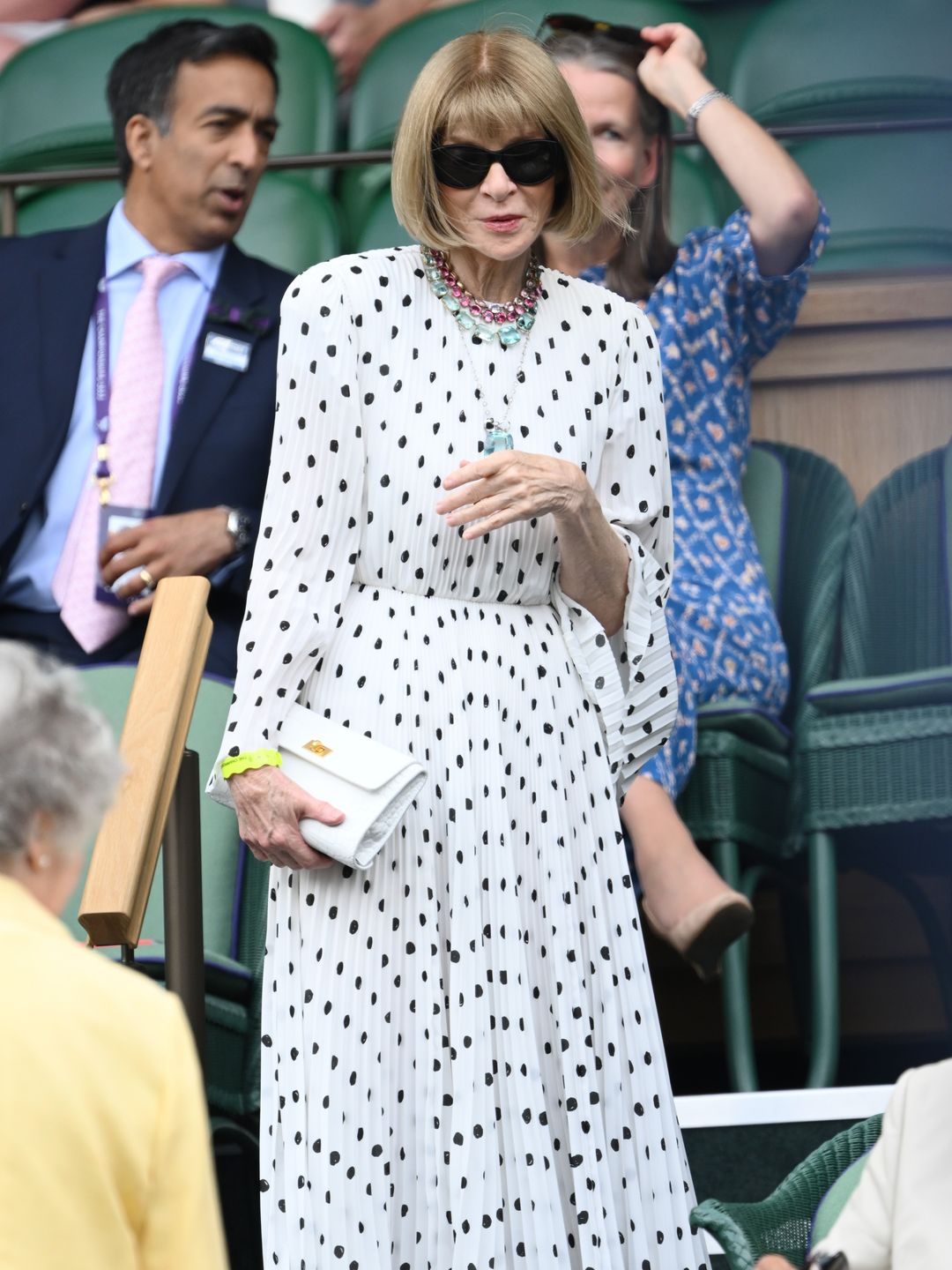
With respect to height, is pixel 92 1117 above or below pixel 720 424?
below

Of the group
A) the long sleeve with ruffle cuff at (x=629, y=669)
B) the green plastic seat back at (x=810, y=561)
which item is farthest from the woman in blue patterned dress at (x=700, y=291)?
the long sleeve with ruffle cuff at (x=629, y=669)

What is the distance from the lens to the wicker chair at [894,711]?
360 centimetres

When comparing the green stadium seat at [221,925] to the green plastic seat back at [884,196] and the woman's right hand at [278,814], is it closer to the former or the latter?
the woman's right hand at [278,814]

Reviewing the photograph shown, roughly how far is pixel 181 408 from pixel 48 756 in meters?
2.47

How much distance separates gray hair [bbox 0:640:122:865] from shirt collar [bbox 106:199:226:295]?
272 cm

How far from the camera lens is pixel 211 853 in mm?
3391

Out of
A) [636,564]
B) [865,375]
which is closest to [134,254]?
[865,375]

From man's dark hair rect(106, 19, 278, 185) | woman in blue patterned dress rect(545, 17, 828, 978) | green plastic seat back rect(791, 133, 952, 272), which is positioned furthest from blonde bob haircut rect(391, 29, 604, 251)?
green plastic seat back rect(791, 133, 952, 272)

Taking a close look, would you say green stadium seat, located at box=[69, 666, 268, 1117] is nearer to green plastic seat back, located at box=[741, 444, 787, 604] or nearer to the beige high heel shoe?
the beige high heel shoe

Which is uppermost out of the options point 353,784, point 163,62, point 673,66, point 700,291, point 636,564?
point 163,62

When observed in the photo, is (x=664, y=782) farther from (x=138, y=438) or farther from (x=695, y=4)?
(x=695, y=4)

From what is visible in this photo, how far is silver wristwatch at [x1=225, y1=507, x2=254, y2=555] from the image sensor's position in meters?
3.67

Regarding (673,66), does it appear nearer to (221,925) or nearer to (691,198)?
(691,198)

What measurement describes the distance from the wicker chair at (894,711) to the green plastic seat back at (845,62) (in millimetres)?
901
